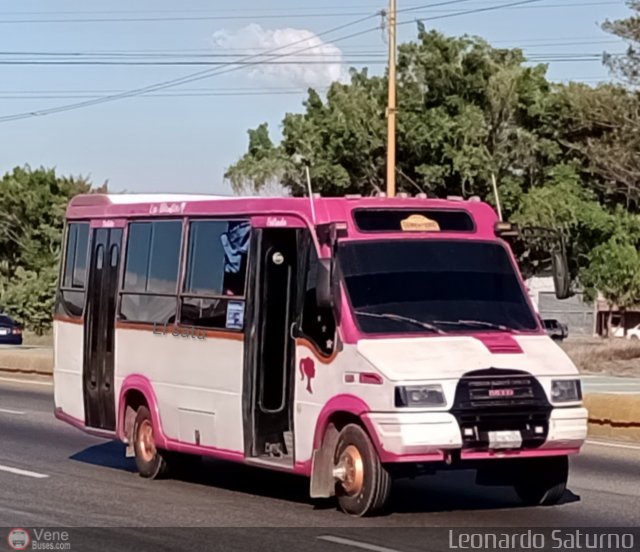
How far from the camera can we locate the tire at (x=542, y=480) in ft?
37.6

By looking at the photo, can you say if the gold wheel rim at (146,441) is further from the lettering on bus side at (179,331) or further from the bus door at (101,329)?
the lettering on bus side at (179,331)

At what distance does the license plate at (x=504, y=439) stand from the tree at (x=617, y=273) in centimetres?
3789

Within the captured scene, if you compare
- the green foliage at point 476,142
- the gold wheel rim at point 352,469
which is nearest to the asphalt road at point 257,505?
the gold wheel rim at point 352,469

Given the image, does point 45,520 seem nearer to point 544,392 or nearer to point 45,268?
point 544,392

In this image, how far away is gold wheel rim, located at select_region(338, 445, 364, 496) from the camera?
35.7ft

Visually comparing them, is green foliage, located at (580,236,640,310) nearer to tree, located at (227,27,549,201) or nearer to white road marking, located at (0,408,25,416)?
tree, located at (227,27,549,201)

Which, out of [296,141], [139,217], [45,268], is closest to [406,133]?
[296,141]

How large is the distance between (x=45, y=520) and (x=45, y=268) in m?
53.1

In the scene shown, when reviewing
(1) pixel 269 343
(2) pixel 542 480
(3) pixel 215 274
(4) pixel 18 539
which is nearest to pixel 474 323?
(2) pixel 542 480

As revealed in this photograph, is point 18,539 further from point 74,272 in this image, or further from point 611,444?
point 611,444

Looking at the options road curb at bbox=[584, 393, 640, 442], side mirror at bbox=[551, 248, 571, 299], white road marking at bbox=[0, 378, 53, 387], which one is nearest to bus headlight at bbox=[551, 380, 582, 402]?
side mirror at bbox=[551, 248, 571, 299]

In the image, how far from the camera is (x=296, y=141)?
193 ft

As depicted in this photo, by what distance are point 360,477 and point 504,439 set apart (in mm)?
1154

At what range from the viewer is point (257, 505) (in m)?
11.9
